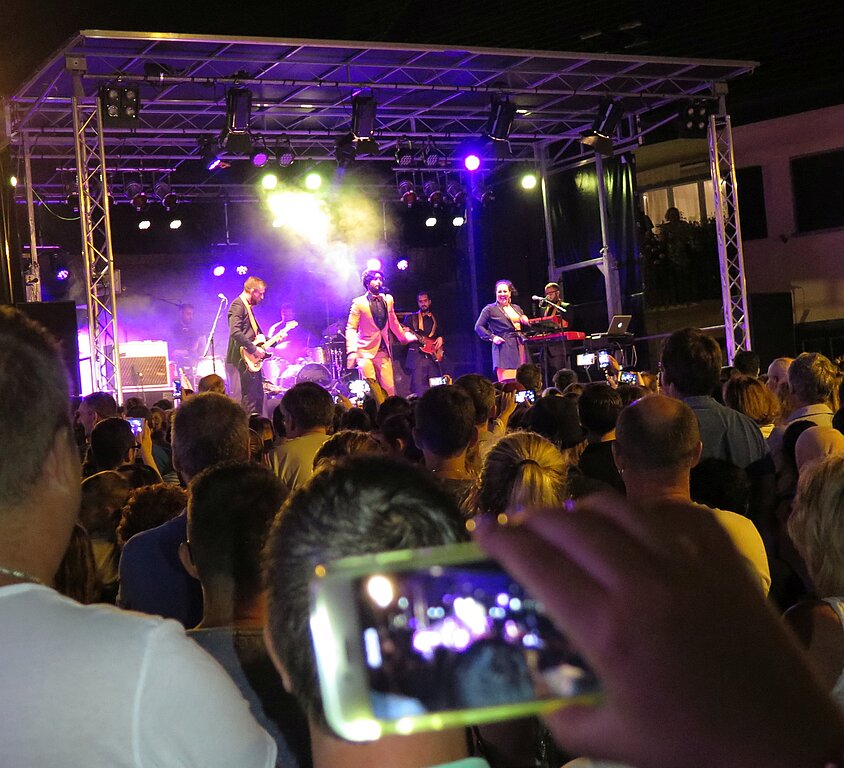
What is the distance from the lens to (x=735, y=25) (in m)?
18.4

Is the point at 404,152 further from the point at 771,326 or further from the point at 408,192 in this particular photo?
the point at 771,326

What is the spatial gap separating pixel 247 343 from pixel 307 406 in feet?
31.4

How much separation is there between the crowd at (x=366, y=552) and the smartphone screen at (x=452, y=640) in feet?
0.12

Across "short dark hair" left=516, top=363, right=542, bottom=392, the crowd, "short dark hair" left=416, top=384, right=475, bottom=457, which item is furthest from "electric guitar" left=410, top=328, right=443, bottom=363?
the crowd

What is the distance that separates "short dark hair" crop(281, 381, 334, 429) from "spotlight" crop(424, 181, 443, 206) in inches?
551

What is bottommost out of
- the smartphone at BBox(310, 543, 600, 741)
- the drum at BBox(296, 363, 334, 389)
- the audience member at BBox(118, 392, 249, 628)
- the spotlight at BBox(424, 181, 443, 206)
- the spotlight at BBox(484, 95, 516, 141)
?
the audience member at BBox(118, 392, 249, 628)

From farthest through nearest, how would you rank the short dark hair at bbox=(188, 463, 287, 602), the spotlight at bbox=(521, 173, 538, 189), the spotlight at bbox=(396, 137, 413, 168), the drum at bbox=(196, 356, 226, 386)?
the drum at bbox=(196, 356, 226, 386) < the spotlight at bbox=(521, 173, 538, 189) < the spotlight at bbox=(396, 137, 413, 168) < the short dark hair at bbox=(188, 463, 287, 602)

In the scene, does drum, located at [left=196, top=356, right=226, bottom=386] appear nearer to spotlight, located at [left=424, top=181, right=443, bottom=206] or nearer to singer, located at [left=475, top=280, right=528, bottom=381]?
spotlight, located at [left=424, top=181, right=443, bottom=206]

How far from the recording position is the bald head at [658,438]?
345cm

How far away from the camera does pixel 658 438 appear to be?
343 centimetres

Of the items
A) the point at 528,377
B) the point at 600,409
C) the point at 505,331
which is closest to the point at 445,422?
the point at 600,409

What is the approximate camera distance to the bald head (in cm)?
345

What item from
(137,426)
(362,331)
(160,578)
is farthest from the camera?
(362,331)

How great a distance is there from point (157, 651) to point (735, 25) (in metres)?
19.3
